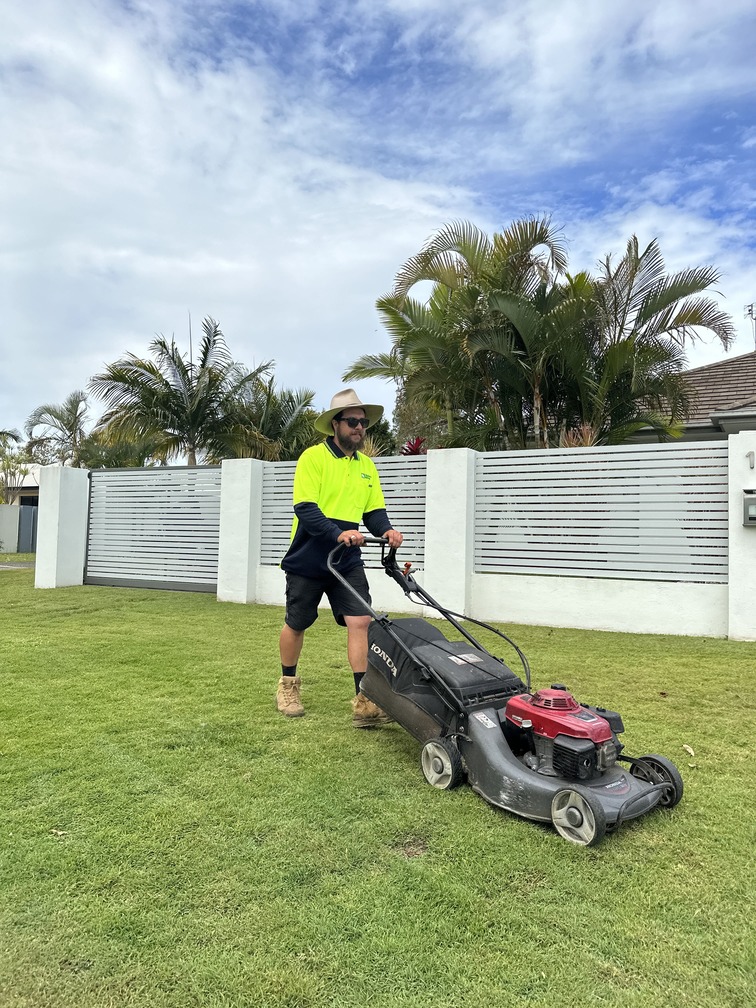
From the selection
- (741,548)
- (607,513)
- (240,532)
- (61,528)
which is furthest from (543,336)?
(61,528)

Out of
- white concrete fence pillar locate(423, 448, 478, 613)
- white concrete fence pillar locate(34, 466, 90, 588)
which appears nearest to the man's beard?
white concrete fence pillar locate(423, 448, 478, 613)

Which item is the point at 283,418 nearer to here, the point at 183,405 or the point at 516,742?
the point at 183,405

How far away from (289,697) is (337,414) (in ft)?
5.51

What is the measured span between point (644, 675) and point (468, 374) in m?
5.73

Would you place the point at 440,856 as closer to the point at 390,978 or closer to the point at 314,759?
the point at 390,978

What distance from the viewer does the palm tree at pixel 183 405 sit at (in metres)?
14.1

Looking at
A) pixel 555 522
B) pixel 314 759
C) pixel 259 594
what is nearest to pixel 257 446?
pixel 259 594

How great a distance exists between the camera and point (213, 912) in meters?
1.92

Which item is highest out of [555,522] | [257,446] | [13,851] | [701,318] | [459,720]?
[701,318]

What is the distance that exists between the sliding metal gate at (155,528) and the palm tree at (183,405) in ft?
9.34

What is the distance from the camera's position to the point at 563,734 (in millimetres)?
2424

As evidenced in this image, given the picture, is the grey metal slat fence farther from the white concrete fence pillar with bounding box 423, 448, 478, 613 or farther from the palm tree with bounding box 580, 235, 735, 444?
the palm tree with bounding box 580, 235, 735, 444

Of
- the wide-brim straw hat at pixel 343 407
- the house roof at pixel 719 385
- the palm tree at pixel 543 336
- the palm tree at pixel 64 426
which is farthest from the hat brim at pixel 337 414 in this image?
the palm tree at pixel 64 426

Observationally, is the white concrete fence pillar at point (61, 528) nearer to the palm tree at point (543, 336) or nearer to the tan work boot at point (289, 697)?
the palm tree at point (543, 336)
